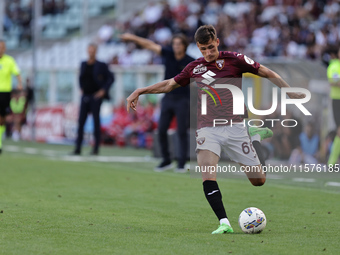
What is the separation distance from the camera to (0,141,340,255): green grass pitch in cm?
550

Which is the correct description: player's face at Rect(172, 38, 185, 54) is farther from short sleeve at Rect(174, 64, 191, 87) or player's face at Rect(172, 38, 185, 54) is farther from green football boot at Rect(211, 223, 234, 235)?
green football boot at Rect(211, 223, 234, 235)

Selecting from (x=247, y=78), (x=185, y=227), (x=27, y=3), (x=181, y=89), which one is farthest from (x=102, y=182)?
(x=27, y=3)

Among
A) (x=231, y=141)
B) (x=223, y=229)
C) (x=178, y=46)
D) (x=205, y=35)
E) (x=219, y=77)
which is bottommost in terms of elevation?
(x=223, y=229)

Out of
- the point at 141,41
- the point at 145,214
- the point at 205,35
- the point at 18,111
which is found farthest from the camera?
the point at 18,111

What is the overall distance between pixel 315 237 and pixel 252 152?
99 centimetres

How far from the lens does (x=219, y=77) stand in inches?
257

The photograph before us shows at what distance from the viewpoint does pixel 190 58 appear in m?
12.0

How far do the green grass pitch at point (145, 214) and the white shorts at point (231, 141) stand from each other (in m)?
0.65

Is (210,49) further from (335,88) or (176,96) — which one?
(335,88)

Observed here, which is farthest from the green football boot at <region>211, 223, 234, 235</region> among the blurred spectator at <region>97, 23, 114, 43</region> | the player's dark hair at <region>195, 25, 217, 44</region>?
the blurred spectator at <region>97, 23, 114, 43</region>

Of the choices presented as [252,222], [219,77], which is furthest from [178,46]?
[252,222]

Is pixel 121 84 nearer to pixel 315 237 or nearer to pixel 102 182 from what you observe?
pixel 102 182

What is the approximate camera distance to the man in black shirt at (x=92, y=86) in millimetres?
15227

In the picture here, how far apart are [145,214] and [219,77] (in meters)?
1.73
